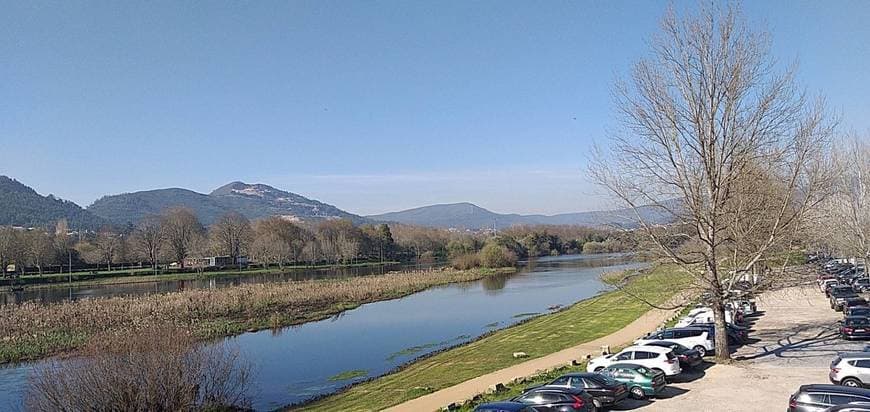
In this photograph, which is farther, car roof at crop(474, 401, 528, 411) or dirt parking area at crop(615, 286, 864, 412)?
dirt parking area at crop(615, 286, 864, 412)

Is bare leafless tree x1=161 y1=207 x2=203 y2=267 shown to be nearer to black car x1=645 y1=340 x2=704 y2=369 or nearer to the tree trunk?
black car x1=645 y1=340 x2=704 y2=369

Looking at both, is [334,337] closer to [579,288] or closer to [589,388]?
[589,388]

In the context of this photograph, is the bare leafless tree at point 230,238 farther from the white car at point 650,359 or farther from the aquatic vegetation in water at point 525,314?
the white car at point 650,359

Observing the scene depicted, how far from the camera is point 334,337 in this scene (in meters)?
44.3

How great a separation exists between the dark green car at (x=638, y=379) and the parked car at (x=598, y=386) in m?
0.79

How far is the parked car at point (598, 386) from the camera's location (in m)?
18.0

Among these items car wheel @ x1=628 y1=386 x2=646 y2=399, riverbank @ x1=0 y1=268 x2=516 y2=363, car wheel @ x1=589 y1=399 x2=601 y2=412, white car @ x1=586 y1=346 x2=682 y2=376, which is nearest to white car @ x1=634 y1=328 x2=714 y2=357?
white car @ x1=586 y1=346 x2=682 y2=376

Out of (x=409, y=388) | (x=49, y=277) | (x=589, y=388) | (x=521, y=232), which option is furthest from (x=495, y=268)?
(x=589, y=388)

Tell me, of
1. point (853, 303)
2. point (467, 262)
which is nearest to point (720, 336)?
point (853, 303)

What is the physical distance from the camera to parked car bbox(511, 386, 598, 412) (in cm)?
1648

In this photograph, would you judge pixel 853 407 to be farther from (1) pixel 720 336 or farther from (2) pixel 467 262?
(2) pixel 467 262

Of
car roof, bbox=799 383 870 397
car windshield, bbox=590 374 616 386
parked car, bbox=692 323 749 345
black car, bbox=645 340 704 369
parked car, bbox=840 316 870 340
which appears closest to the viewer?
car roof, bbox=799 383 870 397

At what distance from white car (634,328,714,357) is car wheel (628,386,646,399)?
599cm

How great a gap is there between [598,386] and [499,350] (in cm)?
1532
